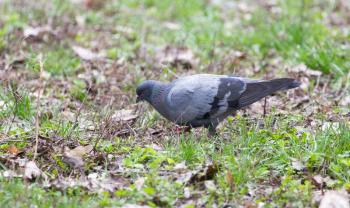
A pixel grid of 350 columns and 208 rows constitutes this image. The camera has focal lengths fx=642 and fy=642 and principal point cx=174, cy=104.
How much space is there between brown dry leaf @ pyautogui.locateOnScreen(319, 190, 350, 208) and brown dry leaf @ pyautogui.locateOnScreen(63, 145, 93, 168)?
185cm

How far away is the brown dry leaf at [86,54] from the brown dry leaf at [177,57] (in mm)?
764

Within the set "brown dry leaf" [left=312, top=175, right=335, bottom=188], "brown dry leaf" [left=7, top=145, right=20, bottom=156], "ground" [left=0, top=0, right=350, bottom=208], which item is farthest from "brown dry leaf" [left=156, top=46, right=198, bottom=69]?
"brown dry leaf" [left=312, top=175, right=335, bottom=188]

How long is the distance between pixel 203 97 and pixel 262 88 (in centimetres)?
55

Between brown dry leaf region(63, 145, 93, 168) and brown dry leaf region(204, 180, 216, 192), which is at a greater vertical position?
brown dry leaf region(204, 180, 216, 192)

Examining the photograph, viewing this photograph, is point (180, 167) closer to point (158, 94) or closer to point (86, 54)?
point (158, 94)

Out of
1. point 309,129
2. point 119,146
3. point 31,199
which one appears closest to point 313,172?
point 309,129

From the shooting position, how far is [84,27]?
9.43m

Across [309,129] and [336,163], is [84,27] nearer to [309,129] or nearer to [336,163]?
[309,129]

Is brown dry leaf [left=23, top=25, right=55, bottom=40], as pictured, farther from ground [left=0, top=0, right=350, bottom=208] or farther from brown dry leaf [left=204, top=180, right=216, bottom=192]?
brown dry leaf [left=204, top=180, right=216, bottom=192]

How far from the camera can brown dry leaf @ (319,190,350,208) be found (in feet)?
14.0

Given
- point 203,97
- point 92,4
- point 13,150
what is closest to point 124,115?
point 203,97

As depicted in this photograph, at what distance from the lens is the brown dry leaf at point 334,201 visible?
168 inches

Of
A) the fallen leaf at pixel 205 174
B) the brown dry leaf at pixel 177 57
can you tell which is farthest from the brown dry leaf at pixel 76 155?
the brown dry leaf at pixel 177 57

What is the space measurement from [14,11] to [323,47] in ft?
14.7
